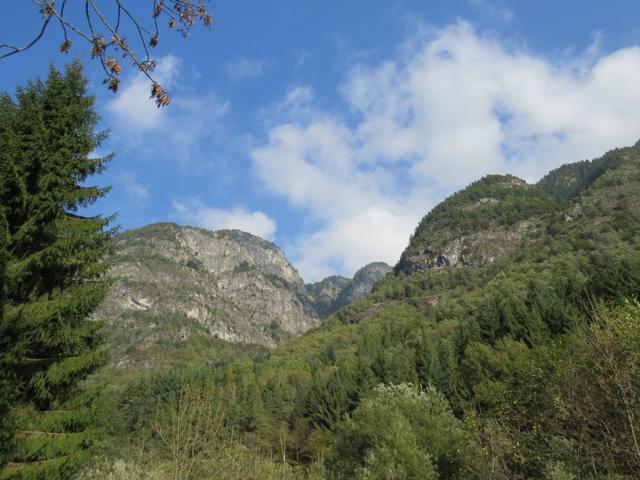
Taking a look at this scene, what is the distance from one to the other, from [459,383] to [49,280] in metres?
46.1

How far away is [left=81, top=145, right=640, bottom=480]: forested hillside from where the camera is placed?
485 inches

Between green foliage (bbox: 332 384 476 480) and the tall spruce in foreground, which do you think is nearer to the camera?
the tall spruce in foreground

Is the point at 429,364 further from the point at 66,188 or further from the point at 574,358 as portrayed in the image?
the point at 66,188

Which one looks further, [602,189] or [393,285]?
[393,285]

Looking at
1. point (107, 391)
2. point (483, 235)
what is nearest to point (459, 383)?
point (107, 391)

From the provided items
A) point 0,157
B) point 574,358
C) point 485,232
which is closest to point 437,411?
point 574,358

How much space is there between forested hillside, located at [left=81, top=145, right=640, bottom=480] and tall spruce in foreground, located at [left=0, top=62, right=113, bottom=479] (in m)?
2.41

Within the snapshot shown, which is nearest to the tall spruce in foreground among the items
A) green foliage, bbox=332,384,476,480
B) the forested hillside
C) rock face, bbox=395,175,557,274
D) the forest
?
the forest

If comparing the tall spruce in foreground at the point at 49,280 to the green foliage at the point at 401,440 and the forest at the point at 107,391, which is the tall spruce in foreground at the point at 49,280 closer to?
the forest at the point at 107,391

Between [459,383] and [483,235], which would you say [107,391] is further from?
[483,235]

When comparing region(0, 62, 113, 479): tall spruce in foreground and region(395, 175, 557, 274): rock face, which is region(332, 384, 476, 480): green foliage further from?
region(395, 175, 557, 274): rock face

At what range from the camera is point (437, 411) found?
34.4m

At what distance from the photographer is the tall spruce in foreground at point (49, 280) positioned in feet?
36.9

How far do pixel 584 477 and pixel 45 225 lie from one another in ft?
52.9
